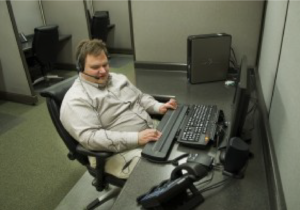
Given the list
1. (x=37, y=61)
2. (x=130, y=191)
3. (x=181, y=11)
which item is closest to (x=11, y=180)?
(x=130, y=191)

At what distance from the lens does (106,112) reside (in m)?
1.42

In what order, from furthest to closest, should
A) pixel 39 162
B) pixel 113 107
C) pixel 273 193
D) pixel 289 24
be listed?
pixel 39 162 → pixel 113 107 → pixel 289 24 → pixel 273 193

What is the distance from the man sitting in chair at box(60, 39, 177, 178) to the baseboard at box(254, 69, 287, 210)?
47 centimetres

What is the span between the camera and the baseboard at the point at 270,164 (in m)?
0.77

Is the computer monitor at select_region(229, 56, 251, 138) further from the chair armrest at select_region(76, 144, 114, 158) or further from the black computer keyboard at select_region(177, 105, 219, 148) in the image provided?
the chair armrest at select_region(76, 144, 114, 158)

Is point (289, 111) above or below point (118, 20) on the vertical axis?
above

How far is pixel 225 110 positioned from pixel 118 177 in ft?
2.33

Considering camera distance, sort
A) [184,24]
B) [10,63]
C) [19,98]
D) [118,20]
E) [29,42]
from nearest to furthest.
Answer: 1. [184,24]
2. [10,63]
3. [19,98]
4. [29,42]
5. [118,20]

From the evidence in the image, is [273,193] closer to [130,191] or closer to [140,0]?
[130,191]

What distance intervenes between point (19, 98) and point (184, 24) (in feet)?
8.14

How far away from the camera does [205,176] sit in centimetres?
94

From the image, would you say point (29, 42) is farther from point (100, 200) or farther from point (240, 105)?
point (240, 105)

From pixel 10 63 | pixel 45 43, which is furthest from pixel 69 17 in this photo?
pixel 10 63

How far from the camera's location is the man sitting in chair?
1.26 meters
